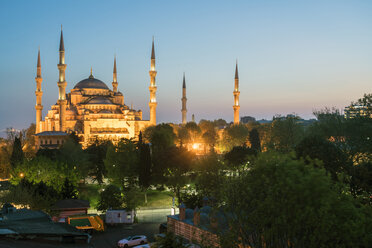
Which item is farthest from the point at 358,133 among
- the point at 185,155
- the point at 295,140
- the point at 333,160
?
the point at 185,155

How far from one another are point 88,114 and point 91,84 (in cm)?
1860

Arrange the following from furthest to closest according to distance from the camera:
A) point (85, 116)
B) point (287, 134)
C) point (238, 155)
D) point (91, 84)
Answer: point (91, 84) → point (85, 116) → point (287, 134) → point (238, 155)

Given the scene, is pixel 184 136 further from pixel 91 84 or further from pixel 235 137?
pixel 91 84

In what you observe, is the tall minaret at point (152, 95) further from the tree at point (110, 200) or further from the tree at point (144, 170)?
the tree at point (110, 200)

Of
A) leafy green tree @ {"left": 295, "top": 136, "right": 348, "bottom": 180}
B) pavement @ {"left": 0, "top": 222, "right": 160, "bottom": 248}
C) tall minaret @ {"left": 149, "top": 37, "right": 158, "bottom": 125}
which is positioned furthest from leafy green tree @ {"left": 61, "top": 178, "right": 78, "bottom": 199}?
tall minaret @ {"left": 149, "top": 37, "right": 158, "bottom": 125}

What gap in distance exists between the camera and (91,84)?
9056 centimetres

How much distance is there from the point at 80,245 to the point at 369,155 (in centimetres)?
2372

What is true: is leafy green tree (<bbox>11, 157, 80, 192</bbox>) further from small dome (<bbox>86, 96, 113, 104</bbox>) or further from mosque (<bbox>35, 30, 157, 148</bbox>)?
small dome (<bbox>86, 96, 113, 104</bbox>)

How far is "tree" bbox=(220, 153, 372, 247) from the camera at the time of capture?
11.3 m

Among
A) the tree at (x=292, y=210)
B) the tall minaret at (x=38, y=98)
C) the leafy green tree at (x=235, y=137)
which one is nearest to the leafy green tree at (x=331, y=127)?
the tree at (x=292, y=210)

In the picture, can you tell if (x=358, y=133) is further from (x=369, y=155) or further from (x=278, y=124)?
(x=278, y=124)

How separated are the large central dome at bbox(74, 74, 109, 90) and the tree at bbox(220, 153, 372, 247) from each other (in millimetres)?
80407

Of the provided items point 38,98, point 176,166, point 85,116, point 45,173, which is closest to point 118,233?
point 45,173

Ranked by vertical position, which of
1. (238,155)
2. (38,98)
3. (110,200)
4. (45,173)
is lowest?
(110,200)
